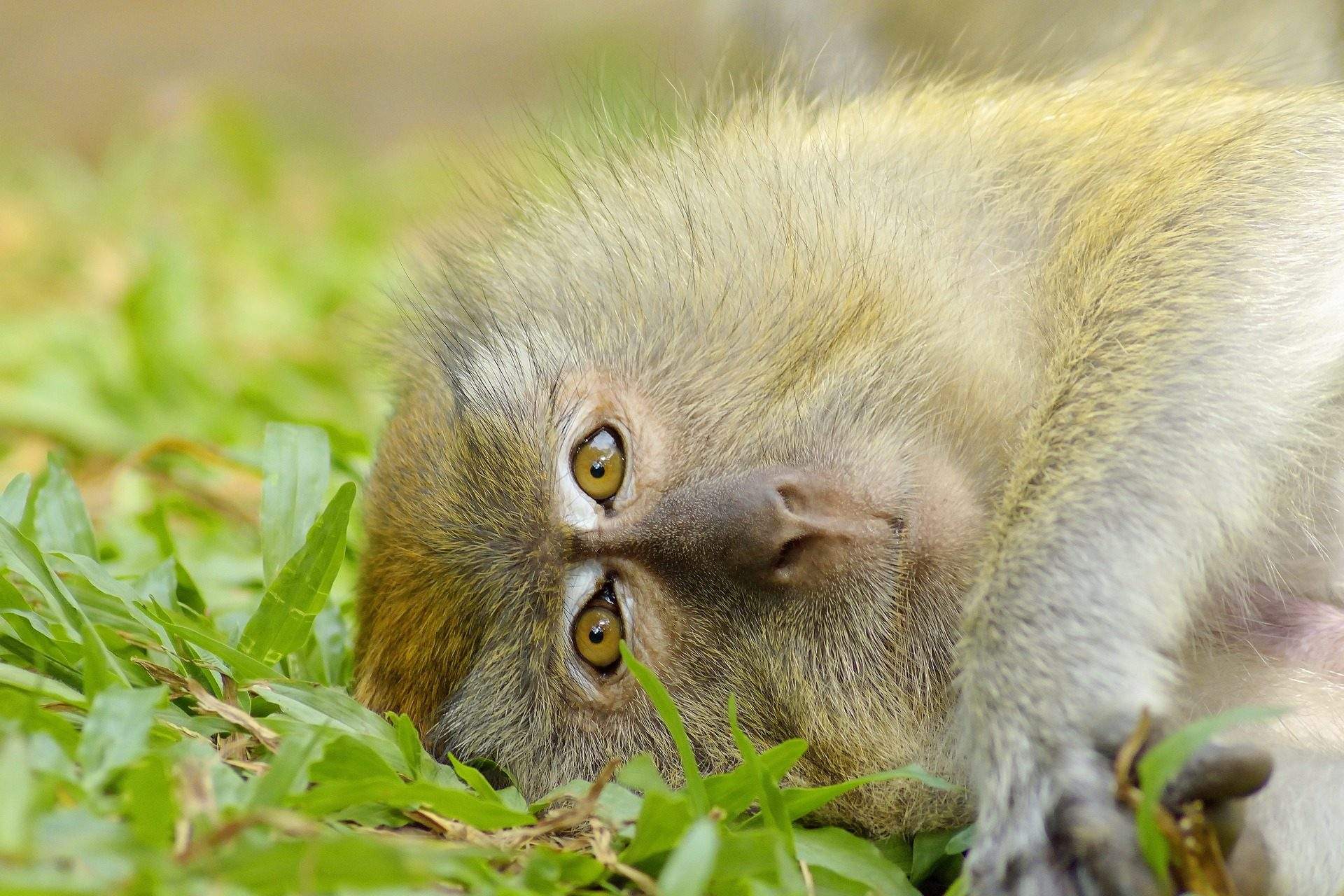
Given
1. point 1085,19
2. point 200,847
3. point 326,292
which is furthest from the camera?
point 326,292

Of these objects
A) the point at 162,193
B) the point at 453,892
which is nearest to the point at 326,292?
the point at 162,193

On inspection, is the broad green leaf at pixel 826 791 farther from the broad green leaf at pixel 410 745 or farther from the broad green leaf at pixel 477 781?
the broad green leaf at pixel 410 745

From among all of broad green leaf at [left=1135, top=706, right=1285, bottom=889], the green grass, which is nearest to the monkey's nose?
the green grass

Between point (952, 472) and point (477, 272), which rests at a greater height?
point (477, 272)

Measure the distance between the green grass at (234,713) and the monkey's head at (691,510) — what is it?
0.17m

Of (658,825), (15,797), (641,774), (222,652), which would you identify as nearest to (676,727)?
(641,774)

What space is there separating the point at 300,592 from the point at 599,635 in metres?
0.61

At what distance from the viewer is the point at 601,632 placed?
2555mm

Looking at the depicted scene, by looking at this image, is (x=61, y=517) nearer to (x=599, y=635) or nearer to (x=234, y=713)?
(x=234, y=713)

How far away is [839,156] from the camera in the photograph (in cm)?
310

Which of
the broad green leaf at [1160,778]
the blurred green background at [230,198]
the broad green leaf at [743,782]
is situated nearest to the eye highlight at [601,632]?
the broad green leaf at [743,782]

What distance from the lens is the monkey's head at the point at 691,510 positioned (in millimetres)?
2438

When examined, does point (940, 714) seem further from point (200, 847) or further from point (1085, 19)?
point (1085, 19)

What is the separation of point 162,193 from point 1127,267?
673cm
